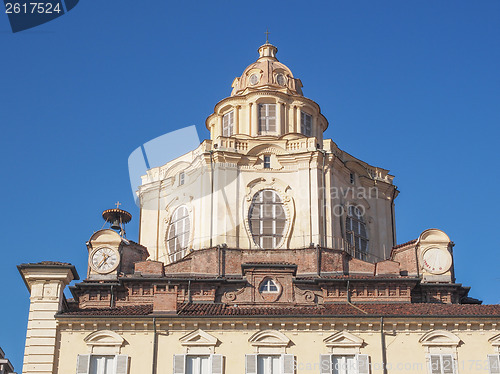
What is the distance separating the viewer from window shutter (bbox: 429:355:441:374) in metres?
46.6

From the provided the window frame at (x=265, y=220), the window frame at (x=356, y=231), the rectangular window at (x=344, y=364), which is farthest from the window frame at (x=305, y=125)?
the rectangular window at (x=344, y=364)

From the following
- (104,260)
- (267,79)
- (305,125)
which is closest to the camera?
(104,260)

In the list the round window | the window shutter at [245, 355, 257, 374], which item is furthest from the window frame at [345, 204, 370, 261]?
the window shutter at [245, 355, 257, 374]

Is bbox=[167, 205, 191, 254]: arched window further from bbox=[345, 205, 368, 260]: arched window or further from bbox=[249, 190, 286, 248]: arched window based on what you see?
bbox=[345, 205, 368, 260]: arched window

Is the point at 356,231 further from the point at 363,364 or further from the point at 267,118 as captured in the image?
the point at 363,364

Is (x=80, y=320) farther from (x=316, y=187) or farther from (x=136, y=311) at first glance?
(x=316, y=187)

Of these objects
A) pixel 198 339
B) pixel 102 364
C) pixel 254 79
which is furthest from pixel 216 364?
pixel 254 79

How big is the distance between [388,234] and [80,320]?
2819cm

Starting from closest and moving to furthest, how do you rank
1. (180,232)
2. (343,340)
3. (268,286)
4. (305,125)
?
(343,340) < (268,286) < (180,232) < (305,125)

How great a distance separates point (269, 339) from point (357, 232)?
21973 millimetres

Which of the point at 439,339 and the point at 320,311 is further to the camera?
the point at 320,311

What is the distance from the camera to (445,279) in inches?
2329

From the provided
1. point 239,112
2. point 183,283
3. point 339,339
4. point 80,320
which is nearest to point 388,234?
point 239,112

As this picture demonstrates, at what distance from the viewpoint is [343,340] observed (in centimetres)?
4712
